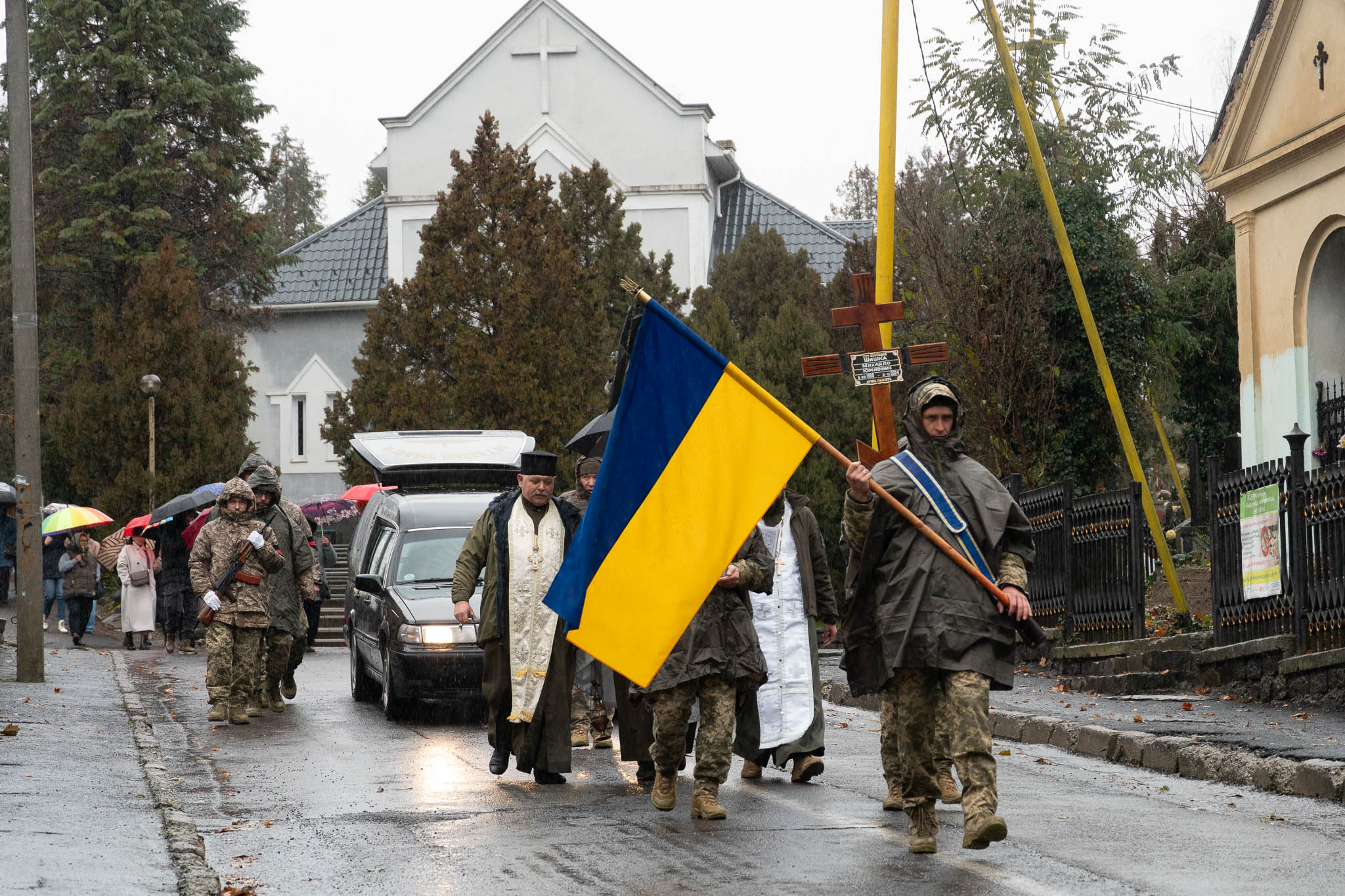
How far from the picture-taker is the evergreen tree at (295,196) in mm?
83562

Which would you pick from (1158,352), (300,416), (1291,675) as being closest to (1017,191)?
(1158,352)

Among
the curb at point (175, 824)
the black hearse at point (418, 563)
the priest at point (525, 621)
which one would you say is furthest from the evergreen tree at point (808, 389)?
the priest at point (525, 621)

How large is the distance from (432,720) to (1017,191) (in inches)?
567

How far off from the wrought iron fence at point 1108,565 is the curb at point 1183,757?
11.4 ft

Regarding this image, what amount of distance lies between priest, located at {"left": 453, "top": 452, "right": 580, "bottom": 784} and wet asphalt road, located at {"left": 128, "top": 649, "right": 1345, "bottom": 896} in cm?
28

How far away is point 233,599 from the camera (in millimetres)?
14062

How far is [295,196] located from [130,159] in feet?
144

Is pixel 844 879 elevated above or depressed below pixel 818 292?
below

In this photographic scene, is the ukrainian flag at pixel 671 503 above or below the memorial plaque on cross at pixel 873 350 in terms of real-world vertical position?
below

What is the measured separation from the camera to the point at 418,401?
29.9m

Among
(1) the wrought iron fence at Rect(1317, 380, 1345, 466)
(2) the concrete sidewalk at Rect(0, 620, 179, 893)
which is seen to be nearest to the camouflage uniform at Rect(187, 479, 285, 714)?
(2) the concrete sidewalk at Rect(0, 620, 179, 893)

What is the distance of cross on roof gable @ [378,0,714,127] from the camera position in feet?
158

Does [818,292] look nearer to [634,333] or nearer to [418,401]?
[418,401]

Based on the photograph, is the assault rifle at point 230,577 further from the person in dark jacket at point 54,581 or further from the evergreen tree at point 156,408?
the evergreen tree at point 156,408
